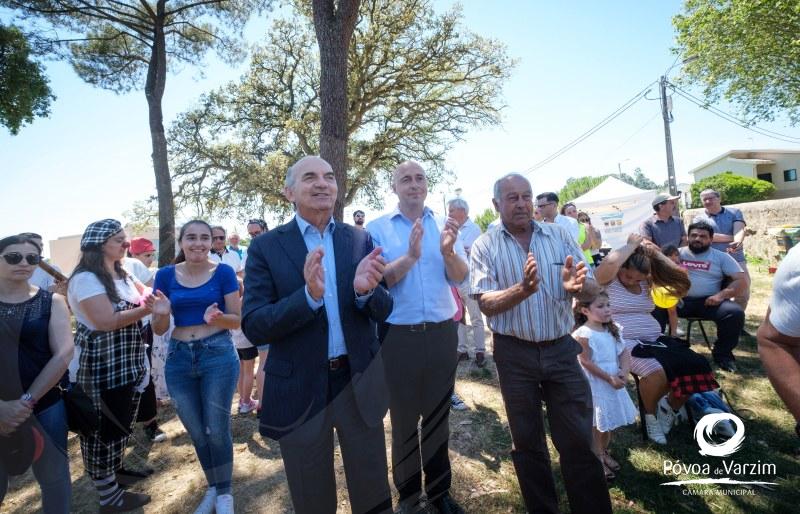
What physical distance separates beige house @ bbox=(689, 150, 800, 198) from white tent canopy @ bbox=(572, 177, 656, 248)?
2900cm

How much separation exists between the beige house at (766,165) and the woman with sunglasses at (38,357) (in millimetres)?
44014

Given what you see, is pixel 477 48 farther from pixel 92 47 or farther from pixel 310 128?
pixel 92 47

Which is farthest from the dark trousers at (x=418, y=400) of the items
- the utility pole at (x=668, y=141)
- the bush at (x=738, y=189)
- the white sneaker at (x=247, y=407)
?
the bush at (x=738, y=189)

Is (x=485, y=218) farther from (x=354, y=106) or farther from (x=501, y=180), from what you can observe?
(x=501, y=180)

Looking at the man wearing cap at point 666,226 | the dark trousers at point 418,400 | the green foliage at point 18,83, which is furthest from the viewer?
the green foliage at point 18,83

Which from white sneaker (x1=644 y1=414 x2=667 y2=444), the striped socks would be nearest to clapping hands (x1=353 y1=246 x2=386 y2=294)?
the striped socks

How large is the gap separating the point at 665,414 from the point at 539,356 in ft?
6.61

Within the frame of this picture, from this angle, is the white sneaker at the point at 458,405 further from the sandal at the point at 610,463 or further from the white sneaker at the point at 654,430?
the white sneaker at the point at 654,430

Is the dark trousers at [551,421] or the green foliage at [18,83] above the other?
the green foliage at [18,83]

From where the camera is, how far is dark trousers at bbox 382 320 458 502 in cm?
251

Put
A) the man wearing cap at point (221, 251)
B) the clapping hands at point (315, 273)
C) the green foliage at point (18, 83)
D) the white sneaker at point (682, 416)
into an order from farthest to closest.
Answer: the green foliage at point (18, 83) → the man wearing cap at point (221, 251) → the white sneaker at point (682, 416) → the clapping hands at point (315, 273)

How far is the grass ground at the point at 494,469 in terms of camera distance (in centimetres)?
257

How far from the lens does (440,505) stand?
2592mm

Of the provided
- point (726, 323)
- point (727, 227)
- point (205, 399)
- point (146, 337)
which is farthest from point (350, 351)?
→ point (727, 227)
